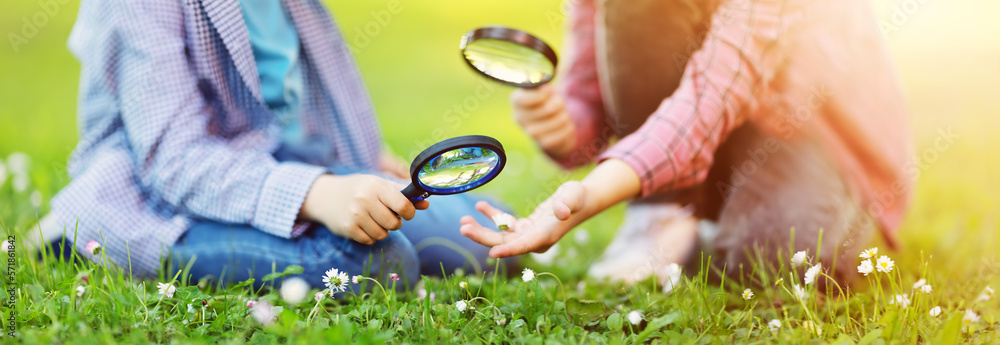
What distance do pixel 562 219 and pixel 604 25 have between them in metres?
0.68

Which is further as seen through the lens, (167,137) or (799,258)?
(167,137)

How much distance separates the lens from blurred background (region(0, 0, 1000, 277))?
7.16 feet

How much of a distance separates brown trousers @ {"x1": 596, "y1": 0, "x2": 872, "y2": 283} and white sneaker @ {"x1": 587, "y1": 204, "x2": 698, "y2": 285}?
0.25 metres

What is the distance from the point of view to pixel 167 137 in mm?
1607

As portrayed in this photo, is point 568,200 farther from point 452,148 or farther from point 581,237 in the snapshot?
point 581,237

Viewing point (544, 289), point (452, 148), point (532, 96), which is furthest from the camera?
point (532, 96)

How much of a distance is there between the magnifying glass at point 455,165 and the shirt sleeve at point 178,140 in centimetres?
42

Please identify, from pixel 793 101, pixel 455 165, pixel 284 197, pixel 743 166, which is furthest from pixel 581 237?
pixel 455 165

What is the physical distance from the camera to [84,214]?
162 centimetres

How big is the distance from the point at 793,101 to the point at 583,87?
0.61m

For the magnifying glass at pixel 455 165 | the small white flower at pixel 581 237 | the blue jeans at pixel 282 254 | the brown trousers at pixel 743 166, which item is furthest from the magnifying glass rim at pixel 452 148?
the small white flower at pixel 581 237

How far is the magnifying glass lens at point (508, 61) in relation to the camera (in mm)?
1525

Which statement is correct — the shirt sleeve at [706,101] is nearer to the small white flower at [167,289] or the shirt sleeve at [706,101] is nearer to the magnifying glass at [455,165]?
the magnifying glass at [455,165]

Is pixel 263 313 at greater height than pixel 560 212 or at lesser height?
lesser
